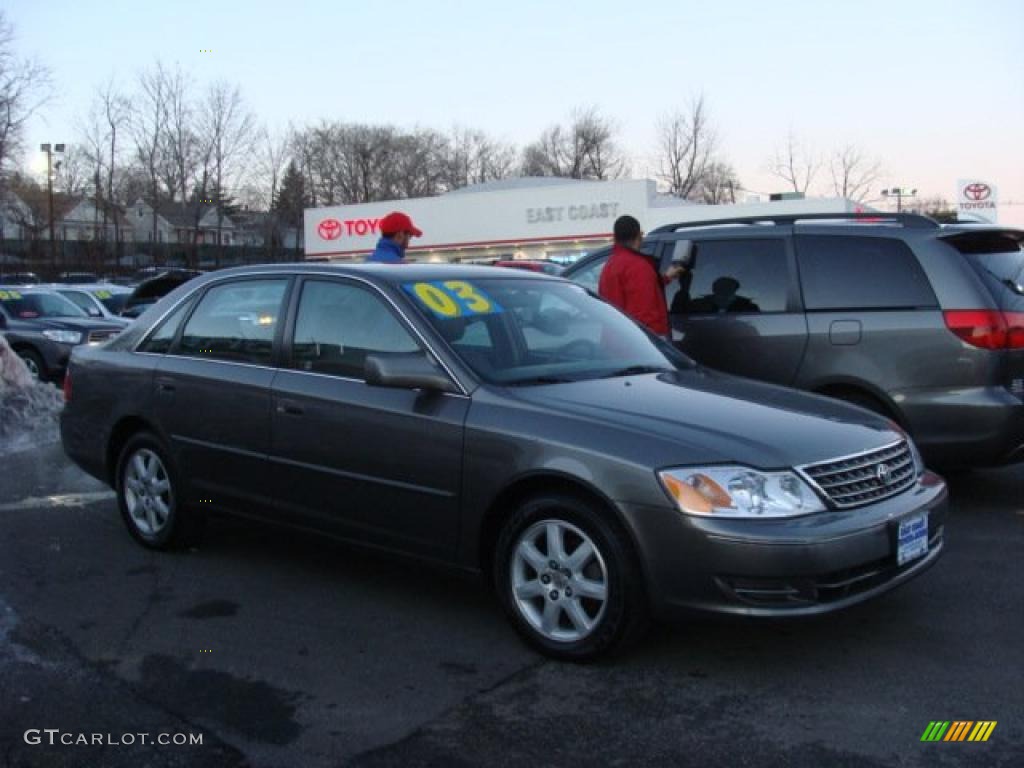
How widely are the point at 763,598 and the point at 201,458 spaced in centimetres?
306

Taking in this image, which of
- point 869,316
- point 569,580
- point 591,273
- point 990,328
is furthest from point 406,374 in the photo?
point 591,273

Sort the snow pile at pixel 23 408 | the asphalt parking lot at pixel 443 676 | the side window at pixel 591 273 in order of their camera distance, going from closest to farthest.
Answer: the asphalt parking lot at pixel 443 676 → the side window at pixel 591 273 → the snow pile at pixel 23 408

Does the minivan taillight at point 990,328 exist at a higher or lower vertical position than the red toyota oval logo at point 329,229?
lower

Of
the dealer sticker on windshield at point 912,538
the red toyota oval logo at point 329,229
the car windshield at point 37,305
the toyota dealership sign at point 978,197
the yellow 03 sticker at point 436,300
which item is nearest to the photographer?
the dealer sticker on windshield at point 912,538

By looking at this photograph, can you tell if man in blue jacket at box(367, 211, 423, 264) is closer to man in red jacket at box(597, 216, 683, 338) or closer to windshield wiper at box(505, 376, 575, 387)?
man in red jacket at box(597, 216, 683, 338)

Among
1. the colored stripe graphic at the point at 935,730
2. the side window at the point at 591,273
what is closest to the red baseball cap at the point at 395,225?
the side window at the point at 591,273

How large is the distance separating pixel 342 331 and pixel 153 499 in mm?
1692

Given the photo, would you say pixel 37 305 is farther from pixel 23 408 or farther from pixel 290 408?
pixel 290 408

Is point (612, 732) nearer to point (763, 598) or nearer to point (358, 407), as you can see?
point (763, 598)

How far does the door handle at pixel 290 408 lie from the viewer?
16.3 feet

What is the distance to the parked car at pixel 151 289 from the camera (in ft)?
48.6

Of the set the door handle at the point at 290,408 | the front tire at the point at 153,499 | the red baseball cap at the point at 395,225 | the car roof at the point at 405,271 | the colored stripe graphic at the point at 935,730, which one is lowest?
the colored stripe graphic at the point at 935,730

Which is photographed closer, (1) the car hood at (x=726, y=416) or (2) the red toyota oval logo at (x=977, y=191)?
(1) the car hood at (x=726, y=416)

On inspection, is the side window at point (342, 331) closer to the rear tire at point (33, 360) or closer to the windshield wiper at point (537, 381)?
the windshield wiper at point (537, 381)
